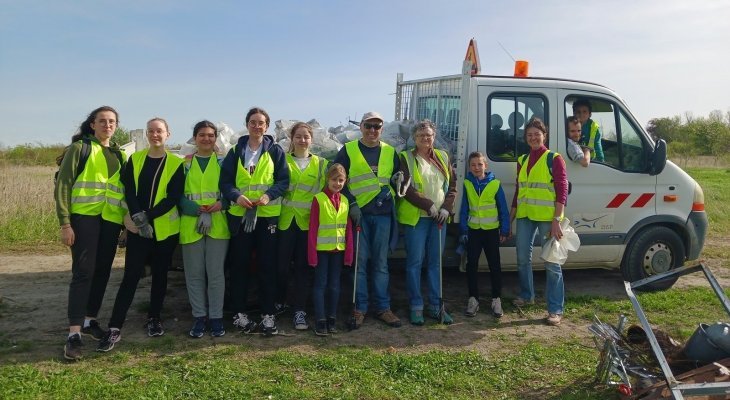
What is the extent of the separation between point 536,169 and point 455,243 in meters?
1.16

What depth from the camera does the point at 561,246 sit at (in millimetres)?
5109

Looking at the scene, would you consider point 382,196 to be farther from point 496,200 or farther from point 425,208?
point 496,200

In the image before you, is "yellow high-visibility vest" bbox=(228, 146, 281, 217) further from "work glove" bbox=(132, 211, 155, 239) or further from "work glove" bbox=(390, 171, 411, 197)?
"work glove" bbox=(390, 171, 411, 197)

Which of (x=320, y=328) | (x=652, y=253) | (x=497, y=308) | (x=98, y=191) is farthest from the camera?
(x=652, y=253)

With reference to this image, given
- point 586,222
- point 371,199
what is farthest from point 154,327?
point 586,222

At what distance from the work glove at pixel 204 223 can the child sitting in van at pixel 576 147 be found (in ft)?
12.1

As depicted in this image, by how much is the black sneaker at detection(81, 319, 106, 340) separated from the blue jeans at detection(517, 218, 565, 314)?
3.87 meters

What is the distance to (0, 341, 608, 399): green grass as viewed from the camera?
3662 mm

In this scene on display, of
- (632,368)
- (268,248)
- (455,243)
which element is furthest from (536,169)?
(268,248)

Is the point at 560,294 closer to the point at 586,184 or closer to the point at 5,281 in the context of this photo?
the point at 586,184

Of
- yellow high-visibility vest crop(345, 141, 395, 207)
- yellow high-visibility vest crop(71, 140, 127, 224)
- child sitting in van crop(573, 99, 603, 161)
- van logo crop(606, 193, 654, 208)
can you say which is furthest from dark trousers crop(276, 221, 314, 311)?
van logo crop(606, 193, 654, 208)

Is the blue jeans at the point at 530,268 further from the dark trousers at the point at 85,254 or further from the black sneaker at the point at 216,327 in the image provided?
the dark trousers at the point at 85,254

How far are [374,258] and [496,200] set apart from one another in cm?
132

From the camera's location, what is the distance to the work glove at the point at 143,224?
437 cm
